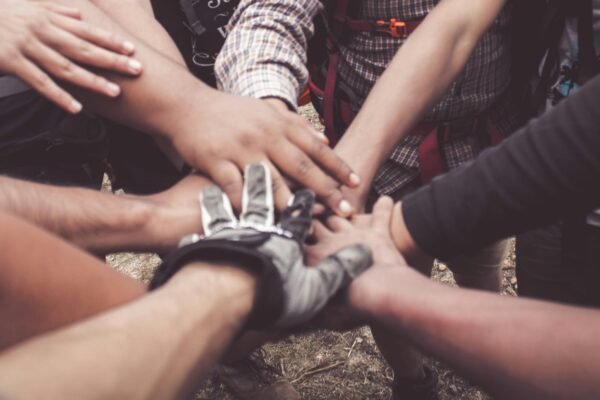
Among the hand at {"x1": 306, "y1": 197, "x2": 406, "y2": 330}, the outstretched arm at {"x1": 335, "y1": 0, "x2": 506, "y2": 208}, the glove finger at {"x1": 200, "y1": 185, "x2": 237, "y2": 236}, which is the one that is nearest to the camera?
the hand at {"x1": 306, "y1": 197, "x2": 406, "y2": 330}

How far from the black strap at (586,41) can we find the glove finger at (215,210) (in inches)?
35.0

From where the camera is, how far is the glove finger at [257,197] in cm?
108

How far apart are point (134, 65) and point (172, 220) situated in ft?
1.29

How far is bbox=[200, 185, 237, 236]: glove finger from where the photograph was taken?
3.59ft

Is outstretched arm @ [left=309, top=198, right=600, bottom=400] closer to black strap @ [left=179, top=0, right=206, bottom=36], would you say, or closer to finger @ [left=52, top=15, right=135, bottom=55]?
finger @ [left=52, top=15, right=135, bottom=55]

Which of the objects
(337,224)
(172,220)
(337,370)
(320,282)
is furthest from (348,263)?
(337,370)

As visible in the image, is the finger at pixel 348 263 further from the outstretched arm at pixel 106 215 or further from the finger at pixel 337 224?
the outstretched arm at pixel 106 215

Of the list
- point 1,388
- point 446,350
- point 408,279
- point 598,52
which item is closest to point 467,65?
point 598,52

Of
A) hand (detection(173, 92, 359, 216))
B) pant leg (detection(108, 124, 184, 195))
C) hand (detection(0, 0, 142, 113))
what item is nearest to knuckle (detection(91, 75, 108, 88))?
hand (detection(0, 0, 142, 113))

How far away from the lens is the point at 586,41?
1209mm

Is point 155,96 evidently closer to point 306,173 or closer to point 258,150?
point 258,150

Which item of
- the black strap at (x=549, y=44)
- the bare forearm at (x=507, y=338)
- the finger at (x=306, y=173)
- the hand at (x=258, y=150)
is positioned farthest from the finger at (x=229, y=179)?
the black strap at (x=549, y=44)

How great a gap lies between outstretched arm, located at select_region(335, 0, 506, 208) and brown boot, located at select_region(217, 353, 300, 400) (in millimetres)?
1041

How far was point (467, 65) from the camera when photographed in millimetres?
1456
